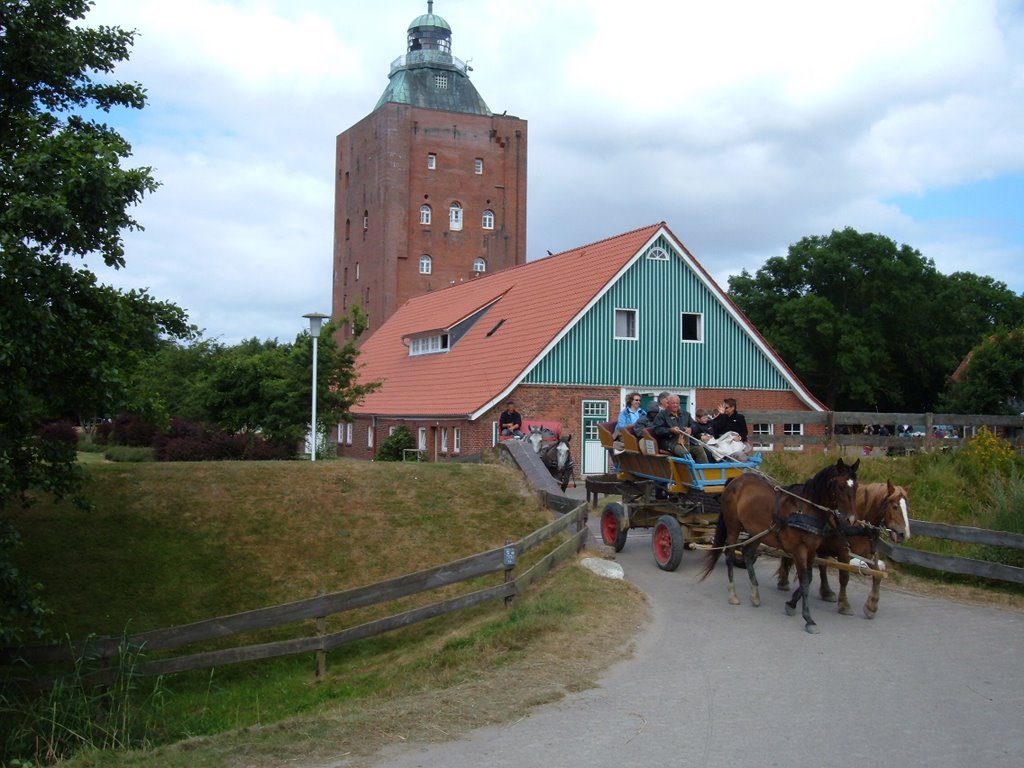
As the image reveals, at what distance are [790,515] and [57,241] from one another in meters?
7.95

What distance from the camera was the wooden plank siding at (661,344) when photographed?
33.3 meters

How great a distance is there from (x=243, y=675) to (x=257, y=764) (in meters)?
6.25

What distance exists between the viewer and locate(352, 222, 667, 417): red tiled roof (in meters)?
33.2

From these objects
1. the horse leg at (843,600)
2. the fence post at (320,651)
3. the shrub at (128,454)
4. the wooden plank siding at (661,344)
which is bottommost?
the fence post at (320,651)

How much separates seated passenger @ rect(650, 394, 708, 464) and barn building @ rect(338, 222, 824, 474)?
56.3ft

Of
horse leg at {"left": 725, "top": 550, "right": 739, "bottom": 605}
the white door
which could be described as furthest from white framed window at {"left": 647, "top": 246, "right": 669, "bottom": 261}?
horse leg at {"left": 725, "top": 550, "right": 739, "bottom": 605}

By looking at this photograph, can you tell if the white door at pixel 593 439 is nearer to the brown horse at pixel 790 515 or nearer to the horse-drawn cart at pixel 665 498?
the horse-drawn cart at pixel 665 498

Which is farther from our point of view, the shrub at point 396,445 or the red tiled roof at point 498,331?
the shrub at point 396,445

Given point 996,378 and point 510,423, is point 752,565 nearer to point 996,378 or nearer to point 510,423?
point 510,423

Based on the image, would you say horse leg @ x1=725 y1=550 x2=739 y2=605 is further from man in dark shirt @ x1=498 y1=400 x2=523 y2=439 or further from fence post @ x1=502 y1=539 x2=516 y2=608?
man in dark shirt @ x1=498 y1=400 x2=523 y2=439

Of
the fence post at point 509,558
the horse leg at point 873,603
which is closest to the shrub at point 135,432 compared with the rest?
the fence post at point 509,558

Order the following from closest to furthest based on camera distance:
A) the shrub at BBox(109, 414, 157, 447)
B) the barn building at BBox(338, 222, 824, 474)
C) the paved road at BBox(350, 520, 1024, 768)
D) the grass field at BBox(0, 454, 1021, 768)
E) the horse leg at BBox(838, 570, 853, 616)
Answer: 1. the paved road at BBox(350, 520, 1024, 768)
2. the grass field at BBox(0, 454, 1021, 768)
3. the horse leg at BBox(838, 570, 853, 616)
4. the barn building at BBox(338, 222, 824, 474)
5. the shrub at BBox(109, 414, 157, 447)

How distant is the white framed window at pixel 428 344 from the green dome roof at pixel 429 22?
44134mm

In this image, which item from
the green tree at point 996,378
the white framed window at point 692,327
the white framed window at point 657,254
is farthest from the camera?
the green tree at point 996,378
